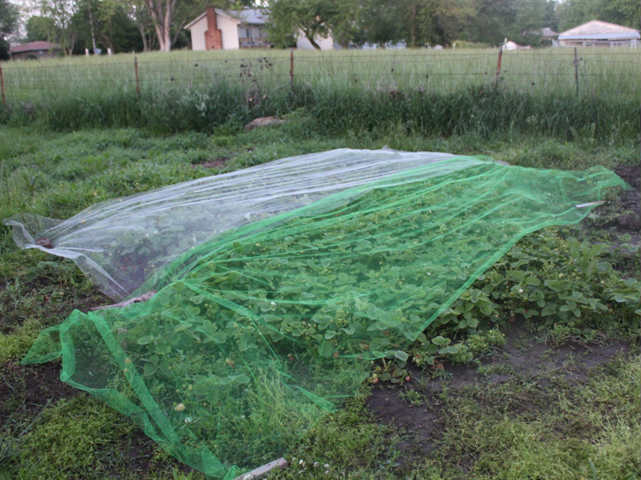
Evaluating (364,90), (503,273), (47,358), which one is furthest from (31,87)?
(503,273)

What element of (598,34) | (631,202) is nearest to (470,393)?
(631,202)

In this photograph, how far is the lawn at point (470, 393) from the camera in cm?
208

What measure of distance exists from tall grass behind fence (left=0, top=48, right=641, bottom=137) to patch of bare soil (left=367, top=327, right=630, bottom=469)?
197 inches

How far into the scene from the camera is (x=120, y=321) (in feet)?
8.32

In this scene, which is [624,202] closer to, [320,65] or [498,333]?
[498,333]

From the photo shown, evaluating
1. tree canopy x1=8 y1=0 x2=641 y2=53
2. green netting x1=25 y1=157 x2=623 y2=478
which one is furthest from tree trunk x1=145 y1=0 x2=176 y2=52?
green netting x1=25 y1=157 x2=623 y2=478

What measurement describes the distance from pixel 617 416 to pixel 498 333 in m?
0.70

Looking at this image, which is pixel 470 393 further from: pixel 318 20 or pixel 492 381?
pixel 318 20

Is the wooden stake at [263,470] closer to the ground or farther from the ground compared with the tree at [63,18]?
closer to the ground

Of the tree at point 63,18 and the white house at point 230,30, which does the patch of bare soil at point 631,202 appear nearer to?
the white house at point 230,30

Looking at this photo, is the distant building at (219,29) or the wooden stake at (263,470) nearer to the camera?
the wooden stake at (263,470)

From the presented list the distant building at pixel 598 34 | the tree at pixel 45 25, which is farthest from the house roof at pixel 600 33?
the tree at pixel 45 25

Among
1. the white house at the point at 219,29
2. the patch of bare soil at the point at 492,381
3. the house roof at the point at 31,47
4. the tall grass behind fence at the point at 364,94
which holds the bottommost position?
the patch of bare soil at the point at 492,381

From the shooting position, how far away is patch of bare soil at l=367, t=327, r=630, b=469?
2.23 meters
